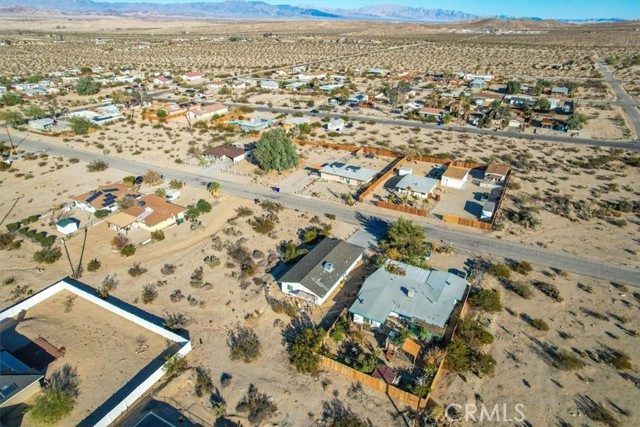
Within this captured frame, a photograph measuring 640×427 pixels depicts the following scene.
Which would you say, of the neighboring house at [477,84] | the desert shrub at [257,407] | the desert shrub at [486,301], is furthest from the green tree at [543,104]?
the desert shrub at [257,407]

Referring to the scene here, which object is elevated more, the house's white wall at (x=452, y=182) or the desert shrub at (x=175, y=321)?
the house's white wall at (x=452, y=182)

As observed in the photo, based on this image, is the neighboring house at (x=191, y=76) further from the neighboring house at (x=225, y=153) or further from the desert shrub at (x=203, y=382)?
the desert shrub at (x=203, y=382)

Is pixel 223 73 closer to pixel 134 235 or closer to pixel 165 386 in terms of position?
pixel 134 235

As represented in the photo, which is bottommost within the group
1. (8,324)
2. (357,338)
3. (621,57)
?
(8,324)

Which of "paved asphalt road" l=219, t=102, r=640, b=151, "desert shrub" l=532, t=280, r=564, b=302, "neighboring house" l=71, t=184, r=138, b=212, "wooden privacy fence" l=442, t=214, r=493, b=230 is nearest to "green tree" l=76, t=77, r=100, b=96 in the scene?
"paved asphalt road" l=219, t=102, r=640, b=151

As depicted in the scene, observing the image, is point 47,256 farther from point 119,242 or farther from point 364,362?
point 364,362

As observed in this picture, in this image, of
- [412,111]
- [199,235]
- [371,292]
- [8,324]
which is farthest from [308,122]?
[8,324]

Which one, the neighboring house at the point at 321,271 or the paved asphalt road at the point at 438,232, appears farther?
the paved asphalt road at the point at 438,232
